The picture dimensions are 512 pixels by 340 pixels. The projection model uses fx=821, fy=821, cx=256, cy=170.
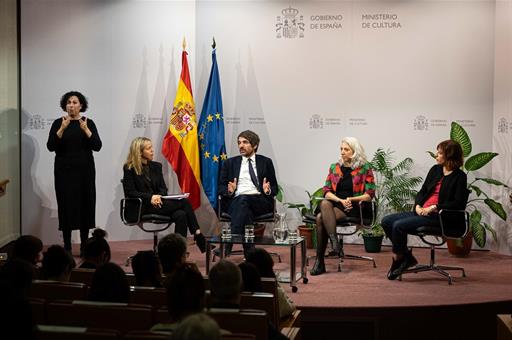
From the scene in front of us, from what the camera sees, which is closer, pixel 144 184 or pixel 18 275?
pixel 18 275

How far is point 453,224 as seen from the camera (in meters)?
6.92

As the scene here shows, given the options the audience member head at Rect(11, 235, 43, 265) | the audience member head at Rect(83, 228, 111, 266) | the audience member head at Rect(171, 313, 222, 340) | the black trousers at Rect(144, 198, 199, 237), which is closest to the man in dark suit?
the black trousers at Rect(144, 198, 199, 237)

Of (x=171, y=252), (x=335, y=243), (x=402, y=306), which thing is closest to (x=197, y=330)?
(x=171, y=252)

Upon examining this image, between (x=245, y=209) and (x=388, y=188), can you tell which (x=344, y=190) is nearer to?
(x=245, y=209)

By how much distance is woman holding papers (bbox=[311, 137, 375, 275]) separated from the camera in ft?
24.5

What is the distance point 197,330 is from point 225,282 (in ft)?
3.91

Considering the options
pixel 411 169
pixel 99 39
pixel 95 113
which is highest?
pixel 99 39

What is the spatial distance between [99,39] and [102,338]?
6.26m

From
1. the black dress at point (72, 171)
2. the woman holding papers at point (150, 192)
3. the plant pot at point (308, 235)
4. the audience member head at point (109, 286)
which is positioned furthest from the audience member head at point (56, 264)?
the plant pot at point (308, 235)

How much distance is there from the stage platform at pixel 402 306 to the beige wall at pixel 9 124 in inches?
134

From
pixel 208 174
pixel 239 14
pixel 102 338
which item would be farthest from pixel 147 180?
pixel 102 338

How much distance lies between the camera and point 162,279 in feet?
15.8

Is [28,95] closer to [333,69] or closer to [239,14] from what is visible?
[239,14]

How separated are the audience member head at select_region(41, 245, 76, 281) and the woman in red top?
327 centimetres
